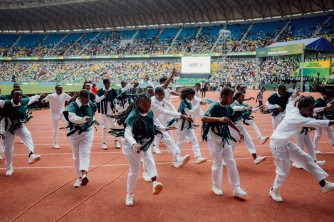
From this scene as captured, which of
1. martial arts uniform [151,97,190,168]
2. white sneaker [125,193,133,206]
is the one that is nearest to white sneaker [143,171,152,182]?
martial arts uniform [151,97,190,168]

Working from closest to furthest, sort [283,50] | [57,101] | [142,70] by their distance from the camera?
[57,101]
[283,50]
[142,70]

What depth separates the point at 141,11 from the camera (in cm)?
4881

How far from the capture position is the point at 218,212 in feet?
15.1

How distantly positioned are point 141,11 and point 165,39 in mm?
6570

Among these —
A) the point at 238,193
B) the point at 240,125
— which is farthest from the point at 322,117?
the point at 238,193

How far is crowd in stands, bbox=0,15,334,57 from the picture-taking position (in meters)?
42.0

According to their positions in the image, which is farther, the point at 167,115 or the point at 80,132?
the point at 167,115

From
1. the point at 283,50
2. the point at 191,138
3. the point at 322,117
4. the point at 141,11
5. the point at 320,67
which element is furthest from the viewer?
the point at 141,11

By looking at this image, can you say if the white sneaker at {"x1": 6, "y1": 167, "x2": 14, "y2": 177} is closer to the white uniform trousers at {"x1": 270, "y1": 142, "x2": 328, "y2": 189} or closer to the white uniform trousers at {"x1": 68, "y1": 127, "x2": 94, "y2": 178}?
the white uniform trousers at {"x1": 68, "y1": 127, "x2": 94, "y2": 178}

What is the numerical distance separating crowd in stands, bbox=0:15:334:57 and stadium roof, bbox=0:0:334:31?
168cm

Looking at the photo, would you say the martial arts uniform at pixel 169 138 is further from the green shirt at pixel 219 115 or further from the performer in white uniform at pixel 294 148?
the performer in white uniform at pixel 294 148

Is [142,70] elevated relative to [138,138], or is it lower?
elevated

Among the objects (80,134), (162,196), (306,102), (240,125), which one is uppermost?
(306,102)

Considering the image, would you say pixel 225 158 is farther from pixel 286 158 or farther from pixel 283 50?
pixel 283 50
